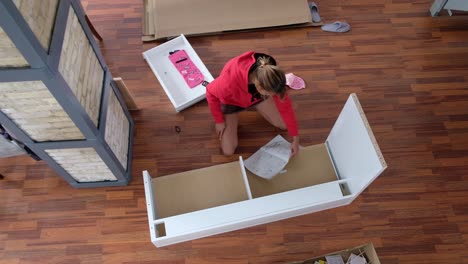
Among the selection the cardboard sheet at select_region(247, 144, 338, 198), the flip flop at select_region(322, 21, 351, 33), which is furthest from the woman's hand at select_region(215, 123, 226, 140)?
the flip flop at select_region(322, 21, 351, 33)

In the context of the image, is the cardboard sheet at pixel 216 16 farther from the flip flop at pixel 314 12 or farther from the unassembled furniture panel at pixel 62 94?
the unassembled furniture panel at pixel 62 94

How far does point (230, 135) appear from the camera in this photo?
215 cm

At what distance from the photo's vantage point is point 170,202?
186cm

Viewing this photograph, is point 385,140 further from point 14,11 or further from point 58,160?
point 14,11

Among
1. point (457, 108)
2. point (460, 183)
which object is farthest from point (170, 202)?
point (457, 108)

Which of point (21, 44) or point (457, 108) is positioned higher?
point (21, 44)

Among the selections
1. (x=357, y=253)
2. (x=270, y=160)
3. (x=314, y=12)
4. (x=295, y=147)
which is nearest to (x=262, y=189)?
(x=270, y=160)

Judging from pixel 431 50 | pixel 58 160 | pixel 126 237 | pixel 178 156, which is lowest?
pixel 126 237

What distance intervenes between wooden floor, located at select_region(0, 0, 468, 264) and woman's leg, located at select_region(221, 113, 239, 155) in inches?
2.5

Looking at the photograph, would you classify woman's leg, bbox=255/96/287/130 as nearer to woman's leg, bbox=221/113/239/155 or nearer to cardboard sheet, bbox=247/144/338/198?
woman's leg, bbox=221/113/239/155

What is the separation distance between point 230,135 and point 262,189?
0.39 meters

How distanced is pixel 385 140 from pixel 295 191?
852 millimetres

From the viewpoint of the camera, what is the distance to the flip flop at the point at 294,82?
240 cm

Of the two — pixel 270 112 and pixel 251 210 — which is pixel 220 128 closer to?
pixel 270 112
